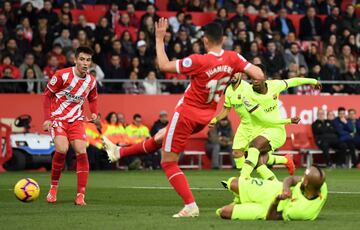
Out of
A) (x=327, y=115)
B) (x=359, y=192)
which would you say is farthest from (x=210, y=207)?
(x=327, y=115)

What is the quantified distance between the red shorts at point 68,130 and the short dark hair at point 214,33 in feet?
13.1

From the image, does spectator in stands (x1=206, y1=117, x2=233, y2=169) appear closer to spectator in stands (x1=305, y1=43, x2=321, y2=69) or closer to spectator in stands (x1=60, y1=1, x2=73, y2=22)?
spectator in stands (x1=305, y1=43, x2=321, y2=69)

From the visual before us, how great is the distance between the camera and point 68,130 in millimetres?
15711

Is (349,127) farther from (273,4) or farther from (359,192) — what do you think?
(359,192)

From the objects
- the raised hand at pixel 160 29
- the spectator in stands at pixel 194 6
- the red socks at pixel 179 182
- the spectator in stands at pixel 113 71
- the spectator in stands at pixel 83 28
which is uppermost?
the spectator in stands at pixel 194 6

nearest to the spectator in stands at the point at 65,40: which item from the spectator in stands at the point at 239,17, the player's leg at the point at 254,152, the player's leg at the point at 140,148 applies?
the spectator in stands at the point at 239,17

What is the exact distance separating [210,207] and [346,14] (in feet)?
64.9

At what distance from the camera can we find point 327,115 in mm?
29766

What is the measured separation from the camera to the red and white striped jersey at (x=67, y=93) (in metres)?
15.6

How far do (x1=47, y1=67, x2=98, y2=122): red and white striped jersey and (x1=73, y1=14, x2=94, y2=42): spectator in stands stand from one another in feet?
42.4

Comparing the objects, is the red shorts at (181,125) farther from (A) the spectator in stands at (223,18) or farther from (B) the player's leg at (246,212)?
(A) the spectator in stands at (223,18)

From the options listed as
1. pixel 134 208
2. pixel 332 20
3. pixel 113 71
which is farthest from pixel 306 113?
pixel 134 208

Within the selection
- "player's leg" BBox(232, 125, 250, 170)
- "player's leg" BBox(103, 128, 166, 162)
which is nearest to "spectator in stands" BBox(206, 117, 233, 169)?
"player's leg" BBox(232, 125, 250, 170)

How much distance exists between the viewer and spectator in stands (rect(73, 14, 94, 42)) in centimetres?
2866
